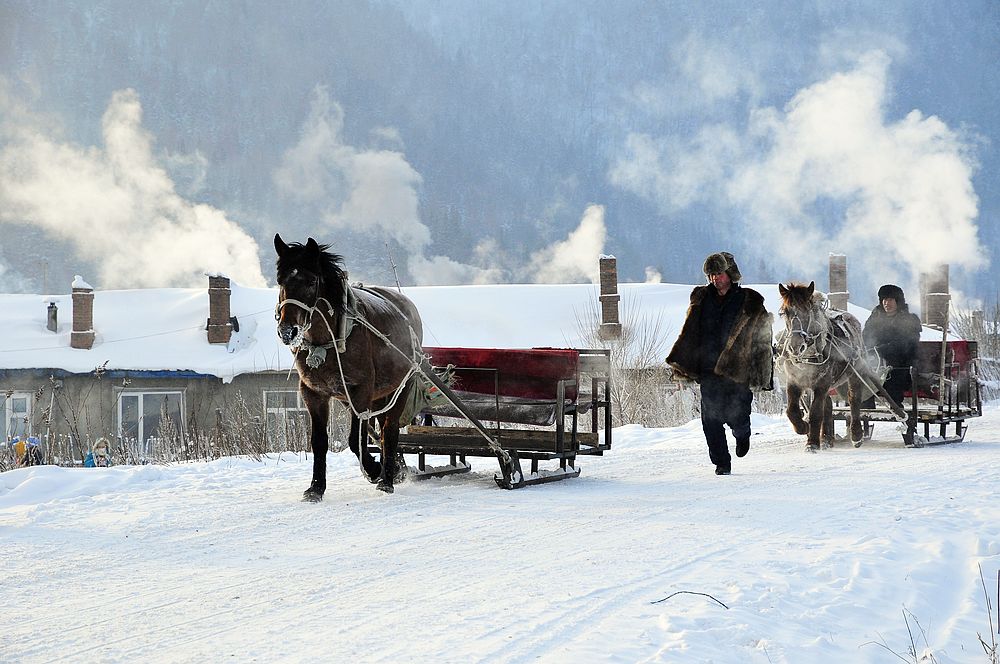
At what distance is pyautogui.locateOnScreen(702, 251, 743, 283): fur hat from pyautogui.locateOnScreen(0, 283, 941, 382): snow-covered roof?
19.3 m

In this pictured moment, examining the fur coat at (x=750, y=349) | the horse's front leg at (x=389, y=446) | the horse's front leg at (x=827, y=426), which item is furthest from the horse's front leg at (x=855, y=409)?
the horse's front leg at (x=389, y=446)

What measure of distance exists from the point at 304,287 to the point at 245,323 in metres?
26.1

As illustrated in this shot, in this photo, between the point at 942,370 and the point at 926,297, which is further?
the point at 926,297

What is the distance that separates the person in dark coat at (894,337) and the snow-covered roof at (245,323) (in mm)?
14938

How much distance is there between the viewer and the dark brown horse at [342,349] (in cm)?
745

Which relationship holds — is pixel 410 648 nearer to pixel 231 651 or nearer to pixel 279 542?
pixel 231 651

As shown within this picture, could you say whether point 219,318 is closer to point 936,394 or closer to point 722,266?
point 936,394

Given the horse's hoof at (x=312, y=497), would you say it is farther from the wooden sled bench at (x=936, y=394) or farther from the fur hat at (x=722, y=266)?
the wooden sled bench at (x=936, y=394)

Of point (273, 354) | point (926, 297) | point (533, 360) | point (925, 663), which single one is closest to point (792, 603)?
point (925, 663)

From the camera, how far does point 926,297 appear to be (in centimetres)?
3947

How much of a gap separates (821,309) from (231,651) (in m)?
10.8

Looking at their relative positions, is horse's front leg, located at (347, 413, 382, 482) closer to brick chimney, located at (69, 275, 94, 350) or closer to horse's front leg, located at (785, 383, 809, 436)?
horse's front leg, located at (785, 383, 809, 436)

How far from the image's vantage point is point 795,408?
12.7 metres

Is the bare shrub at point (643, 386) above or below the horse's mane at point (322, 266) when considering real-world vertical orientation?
below
